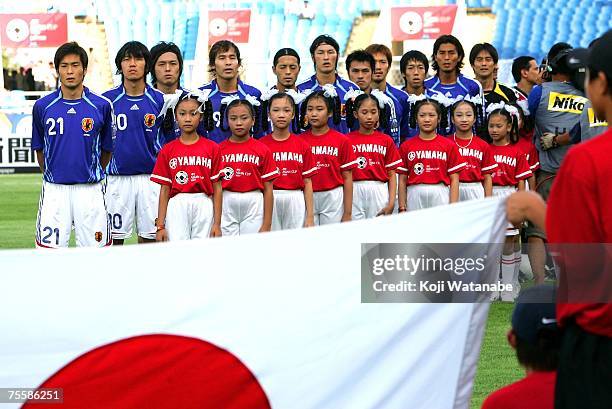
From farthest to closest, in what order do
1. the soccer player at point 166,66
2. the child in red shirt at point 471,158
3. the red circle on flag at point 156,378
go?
the soccer player at point 166,66 → the child in red shirt at point 471,158 → the red circle on flag at point 156,378

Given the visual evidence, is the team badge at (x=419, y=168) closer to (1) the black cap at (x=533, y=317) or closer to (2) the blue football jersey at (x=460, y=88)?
(2) the blue football jersey at (x=460, y=88)

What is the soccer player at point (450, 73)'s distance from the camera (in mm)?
9602

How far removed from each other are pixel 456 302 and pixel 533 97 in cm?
600

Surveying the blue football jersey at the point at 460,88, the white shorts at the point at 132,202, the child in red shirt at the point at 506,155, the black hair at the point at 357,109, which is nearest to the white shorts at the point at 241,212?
the white shorts at the point at 132,202

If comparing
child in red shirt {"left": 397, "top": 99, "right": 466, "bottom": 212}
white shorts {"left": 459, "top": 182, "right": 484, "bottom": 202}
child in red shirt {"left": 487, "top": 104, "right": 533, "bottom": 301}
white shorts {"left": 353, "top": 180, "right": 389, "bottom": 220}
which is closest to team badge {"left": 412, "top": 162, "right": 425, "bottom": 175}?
child in red shirt {"left": 397, "top": 99, "right": 466, "bottom": 212}

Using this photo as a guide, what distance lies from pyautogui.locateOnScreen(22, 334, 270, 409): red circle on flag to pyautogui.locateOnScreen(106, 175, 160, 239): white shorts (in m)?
5.82

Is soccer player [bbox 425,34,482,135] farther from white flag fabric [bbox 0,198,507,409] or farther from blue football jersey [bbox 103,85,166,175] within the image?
white flag fabric [bbox 0,198,507,409]

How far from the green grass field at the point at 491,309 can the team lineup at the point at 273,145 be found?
916 millimetres

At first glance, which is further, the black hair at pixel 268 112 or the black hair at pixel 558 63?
the black hair at pixel 558 63

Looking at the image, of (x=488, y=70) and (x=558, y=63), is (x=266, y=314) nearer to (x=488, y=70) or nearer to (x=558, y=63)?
(x=558, y=63)

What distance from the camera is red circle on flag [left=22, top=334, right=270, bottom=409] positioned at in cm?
334

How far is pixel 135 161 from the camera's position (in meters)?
9.11

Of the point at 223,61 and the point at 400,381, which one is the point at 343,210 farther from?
the point at 400,381

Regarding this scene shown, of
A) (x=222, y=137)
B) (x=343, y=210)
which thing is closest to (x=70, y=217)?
(x=222, y=137)
